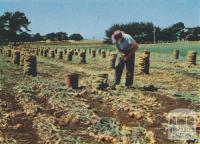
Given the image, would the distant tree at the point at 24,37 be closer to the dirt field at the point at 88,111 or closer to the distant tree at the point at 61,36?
the distant tree at the point at 61,36

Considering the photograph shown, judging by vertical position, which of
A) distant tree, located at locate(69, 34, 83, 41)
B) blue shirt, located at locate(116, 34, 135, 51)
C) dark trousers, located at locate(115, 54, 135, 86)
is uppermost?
blue shirt, located at locate(116, 34, 135, 51)

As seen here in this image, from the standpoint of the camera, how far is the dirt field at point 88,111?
27.6ft

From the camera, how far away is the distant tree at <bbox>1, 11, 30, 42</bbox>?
8357 cm

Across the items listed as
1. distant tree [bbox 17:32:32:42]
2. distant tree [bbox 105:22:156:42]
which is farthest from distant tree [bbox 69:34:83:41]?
distant tree [bbox 17:32:32:42]

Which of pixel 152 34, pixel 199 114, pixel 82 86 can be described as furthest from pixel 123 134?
pixel 152 34

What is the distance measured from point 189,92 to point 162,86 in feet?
6.20

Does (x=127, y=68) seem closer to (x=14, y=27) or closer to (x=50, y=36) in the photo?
(x=14, y=27)

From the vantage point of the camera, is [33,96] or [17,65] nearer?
[33,96]

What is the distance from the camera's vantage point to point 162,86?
15.5 m

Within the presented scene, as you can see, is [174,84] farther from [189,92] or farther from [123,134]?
[123,134]

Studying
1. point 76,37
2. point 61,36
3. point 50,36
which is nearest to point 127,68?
point 61,36

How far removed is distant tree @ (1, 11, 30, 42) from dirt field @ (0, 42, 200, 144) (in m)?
69.1

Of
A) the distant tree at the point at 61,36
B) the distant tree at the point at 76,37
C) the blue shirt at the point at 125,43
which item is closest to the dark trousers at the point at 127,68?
the blue shirt at the point at 125,43

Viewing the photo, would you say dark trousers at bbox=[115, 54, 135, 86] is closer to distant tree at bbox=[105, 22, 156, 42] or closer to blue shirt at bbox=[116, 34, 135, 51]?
blue shirt at bbox=[116, 34, 135, 51]
